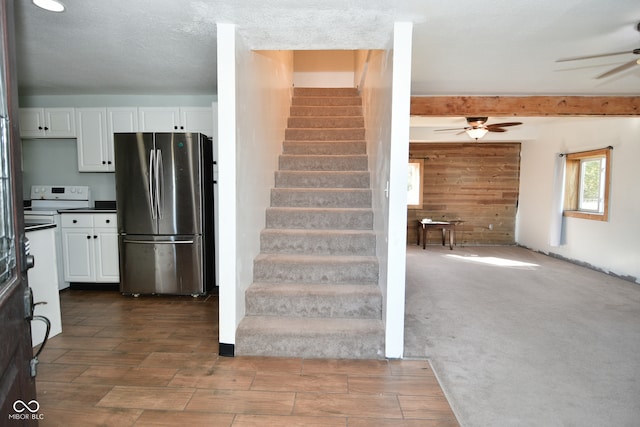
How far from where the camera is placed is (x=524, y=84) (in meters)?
3.68

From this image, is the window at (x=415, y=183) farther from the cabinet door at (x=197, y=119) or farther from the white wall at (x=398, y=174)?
the white wall at (x=398, y=174)

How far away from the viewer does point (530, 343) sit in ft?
8.87

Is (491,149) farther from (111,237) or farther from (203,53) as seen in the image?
(111,237)

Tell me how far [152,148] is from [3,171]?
2737 mm

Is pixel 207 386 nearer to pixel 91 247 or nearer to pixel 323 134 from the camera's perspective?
pixel 91 247

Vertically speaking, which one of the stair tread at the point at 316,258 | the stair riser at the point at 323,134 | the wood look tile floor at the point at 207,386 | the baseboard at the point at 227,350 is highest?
the stair riser at the point at 323,134

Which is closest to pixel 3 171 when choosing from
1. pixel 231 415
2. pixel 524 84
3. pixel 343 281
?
pixel 231 415

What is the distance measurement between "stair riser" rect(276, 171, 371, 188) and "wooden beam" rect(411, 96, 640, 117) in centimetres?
116

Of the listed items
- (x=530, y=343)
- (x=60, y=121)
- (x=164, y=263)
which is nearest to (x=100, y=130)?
(x=60, y=121)

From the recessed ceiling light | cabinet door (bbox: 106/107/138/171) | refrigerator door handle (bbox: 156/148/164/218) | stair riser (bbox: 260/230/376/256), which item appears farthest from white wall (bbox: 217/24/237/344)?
cabinet door (bbox: 106/107/138/171)

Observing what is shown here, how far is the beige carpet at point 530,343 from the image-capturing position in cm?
192

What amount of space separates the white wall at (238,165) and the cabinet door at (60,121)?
252 centimetres

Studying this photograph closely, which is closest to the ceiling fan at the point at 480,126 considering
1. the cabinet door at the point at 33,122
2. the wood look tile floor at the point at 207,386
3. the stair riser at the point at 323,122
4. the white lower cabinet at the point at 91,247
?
the stair riser at the point at 323,122

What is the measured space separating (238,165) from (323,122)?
249 centimetres
